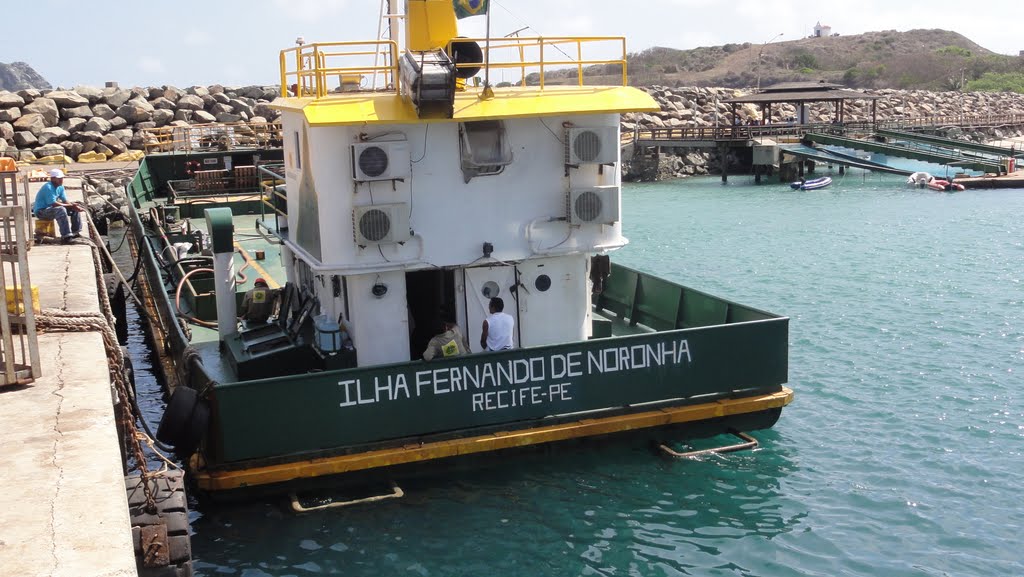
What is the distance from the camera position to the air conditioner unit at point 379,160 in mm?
10625

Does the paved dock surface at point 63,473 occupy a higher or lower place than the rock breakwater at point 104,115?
Result: lower

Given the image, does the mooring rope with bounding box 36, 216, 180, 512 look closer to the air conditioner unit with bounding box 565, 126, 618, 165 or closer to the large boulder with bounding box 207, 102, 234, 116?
the air conditioner unit with bounding box 565, 126, 618, 165

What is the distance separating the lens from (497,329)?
11.1 metres

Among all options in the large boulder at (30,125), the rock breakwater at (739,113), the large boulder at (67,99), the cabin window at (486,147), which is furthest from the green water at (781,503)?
the large boulder at (67,99)

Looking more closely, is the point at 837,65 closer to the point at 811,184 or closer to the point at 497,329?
the point at 811,184

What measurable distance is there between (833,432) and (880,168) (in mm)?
44725

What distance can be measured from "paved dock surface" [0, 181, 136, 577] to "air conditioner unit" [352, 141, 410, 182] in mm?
3185

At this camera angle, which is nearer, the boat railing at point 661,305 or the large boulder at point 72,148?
the boat railing at point 661,305

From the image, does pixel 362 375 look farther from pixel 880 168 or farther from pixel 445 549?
pixel 880 168

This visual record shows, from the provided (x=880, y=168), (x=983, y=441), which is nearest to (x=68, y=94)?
(x=880, y=168)

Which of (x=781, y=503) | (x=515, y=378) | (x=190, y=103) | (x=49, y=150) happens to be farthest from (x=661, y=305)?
(x=190, y=103)

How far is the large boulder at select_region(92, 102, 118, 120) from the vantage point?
178 ft

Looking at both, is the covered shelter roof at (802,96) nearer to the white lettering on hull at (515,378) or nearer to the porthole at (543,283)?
the porthole at (543,283)

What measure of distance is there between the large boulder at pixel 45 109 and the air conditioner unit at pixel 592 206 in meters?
47.4
